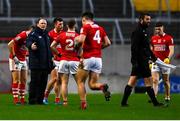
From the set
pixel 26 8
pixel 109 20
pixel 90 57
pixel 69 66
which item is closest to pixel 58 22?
pixel 69 66

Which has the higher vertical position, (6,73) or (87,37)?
(87,37)

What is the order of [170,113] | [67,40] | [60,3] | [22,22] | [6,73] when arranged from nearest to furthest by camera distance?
1. [170,113]
2. [67,40]
3. [6,73]
4. [22,22]
5. [60,3]

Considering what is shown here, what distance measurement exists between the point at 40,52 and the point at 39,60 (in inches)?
7.9

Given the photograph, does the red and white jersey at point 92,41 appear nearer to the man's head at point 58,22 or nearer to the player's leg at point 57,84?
the man's head at point 58,22

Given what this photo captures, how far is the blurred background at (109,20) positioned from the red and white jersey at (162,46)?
7999 mm

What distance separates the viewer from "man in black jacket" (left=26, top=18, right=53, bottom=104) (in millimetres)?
23406

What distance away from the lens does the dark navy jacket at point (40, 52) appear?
23.5 m

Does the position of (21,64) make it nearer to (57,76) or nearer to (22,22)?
(57,76)

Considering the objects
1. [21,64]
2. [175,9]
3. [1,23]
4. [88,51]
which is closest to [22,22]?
[1,23]

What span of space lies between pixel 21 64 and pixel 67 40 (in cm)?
197

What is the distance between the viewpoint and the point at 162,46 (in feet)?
84.7

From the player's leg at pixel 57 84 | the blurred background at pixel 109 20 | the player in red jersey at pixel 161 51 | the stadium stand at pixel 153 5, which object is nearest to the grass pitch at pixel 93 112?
the player's leg at pixel 57 84

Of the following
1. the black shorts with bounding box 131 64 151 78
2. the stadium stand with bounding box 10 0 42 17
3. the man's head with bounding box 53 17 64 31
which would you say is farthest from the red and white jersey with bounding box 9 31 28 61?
the stadium stand with bounding box 10 0 42 17

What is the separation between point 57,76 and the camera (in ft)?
79.0
